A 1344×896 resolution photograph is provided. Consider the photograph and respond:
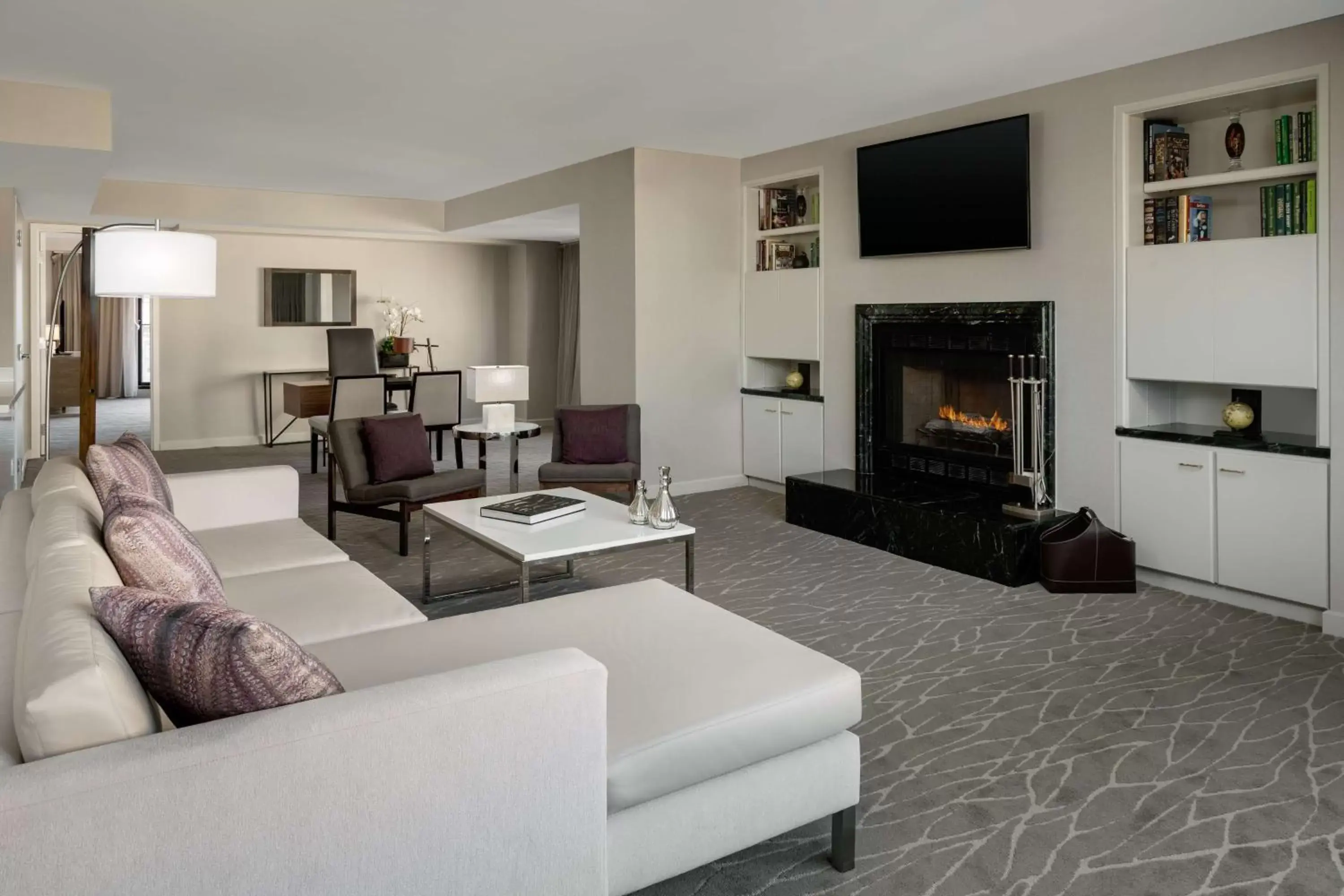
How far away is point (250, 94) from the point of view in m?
5.02

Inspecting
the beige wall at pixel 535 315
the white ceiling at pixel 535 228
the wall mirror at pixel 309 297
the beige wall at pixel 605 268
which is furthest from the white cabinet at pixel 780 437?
the wall mirror at pixel 309 297

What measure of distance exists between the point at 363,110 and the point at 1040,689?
4.40 m

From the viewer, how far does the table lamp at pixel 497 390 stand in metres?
6.12

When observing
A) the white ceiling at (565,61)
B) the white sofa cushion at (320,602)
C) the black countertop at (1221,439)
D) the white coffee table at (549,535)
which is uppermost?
the white ceiling at (565,61)

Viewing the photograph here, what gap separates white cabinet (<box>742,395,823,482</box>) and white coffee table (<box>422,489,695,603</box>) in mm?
2356

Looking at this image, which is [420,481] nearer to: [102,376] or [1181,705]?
[1181,705]

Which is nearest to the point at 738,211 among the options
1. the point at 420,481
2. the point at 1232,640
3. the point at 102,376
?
the point at 420,481

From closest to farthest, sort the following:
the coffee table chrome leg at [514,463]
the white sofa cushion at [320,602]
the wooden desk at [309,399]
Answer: the white sofa cushion at [320,602] → the coffee table chrome leg at [514,463] → the wooden desk at [309,399]

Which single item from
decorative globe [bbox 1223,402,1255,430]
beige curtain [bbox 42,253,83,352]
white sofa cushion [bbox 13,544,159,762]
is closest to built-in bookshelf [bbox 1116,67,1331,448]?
decorative globe [bbox 1223,402,1255,430]

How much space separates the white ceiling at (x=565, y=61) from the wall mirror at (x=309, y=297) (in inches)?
128

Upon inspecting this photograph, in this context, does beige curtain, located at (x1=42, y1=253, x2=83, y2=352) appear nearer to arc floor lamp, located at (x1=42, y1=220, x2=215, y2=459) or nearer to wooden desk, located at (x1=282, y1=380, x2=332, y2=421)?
wooden desk, located at (x1=282, y1=380, x2=332, y2=421)

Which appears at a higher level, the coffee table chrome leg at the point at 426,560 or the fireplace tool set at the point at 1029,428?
the fireplace tool set at the point at 1029,428

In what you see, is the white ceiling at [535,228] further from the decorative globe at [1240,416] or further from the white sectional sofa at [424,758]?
the white sectional sofa at [424,758]

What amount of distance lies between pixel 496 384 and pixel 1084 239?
3412 mm
